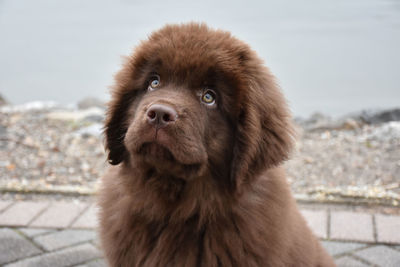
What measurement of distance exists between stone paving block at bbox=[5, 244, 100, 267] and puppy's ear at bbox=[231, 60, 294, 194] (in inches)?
63.7

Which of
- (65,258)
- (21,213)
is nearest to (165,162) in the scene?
(65,258)

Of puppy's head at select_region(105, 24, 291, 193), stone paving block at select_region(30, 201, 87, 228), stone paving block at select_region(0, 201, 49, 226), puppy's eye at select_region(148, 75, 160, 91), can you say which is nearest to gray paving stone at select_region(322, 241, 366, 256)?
puppy's head at select_region(105, 24, 291, 193)

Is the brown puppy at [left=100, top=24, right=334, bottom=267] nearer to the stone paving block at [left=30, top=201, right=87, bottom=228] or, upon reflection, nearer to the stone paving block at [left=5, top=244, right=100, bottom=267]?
the stone paving block at [left=5, top=244, right=100, bottom=267]

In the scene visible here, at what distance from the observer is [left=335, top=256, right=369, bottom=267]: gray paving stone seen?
3.28m

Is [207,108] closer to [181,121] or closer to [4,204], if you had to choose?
[181,121]

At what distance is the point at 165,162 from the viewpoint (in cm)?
211

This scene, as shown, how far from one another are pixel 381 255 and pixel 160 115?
2.29m

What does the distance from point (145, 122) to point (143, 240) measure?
2.34 feet

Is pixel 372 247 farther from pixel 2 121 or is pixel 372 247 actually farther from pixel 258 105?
pixel 2 121

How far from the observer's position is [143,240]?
7.83 feet

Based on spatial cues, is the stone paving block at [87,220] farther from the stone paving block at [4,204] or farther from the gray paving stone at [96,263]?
the stone paving block at [4,204]

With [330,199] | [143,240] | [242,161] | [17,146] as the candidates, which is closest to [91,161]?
[17,146]

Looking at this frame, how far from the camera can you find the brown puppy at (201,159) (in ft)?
7.10

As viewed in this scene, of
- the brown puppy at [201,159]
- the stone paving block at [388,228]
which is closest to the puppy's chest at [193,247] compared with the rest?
the brown puppy at [201,159]
